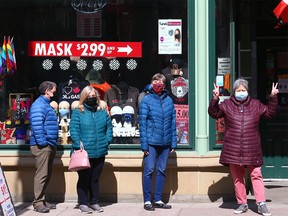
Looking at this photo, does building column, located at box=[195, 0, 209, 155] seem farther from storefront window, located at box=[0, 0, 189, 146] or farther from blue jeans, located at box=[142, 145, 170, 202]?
blue jeans, located at box=[142, 145, 170, 202]

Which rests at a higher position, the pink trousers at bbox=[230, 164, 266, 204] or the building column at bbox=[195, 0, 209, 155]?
the building column at bbox=[195, 0, 209, 155]

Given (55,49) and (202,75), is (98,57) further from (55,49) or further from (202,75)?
(202,75)

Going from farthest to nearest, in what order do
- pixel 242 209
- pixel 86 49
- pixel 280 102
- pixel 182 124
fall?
pixel 280 102
pixel 86 49
pixel 182 124
pixel 242 209

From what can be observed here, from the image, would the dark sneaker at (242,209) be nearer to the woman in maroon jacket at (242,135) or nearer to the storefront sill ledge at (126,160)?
the woman in maroon jacket at (242,135)

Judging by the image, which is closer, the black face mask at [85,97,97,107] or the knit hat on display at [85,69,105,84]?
the black face mask at [85,97,97,107]

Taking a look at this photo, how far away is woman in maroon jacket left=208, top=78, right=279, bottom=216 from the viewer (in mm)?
8773

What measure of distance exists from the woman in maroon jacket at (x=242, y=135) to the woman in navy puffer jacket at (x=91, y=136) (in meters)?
1.45

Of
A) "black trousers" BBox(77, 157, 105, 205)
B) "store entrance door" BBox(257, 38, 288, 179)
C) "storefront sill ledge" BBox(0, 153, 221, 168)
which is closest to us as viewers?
"black trousers" BBox(77, 157, 105, 205)

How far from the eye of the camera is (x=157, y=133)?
9156 millimetres

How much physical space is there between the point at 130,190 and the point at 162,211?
27.9 inches

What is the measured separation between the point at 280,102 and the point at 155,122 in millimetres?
2870

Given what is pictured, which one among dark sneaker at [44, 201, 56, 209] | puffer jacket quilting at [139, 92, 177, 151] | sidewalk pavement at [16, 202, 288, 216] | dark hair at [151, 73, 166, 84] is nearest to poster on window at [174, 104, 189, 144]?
puffer jacket quilting at [139, 92, 177, 151]

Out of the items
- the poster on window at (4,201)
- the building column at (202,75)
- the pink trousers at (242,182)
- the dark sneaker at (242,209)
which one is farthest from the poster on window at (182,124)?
the poster on window at (4,201)

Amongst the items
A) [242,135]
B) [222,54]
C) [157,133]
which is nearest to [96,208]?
[157,133]
